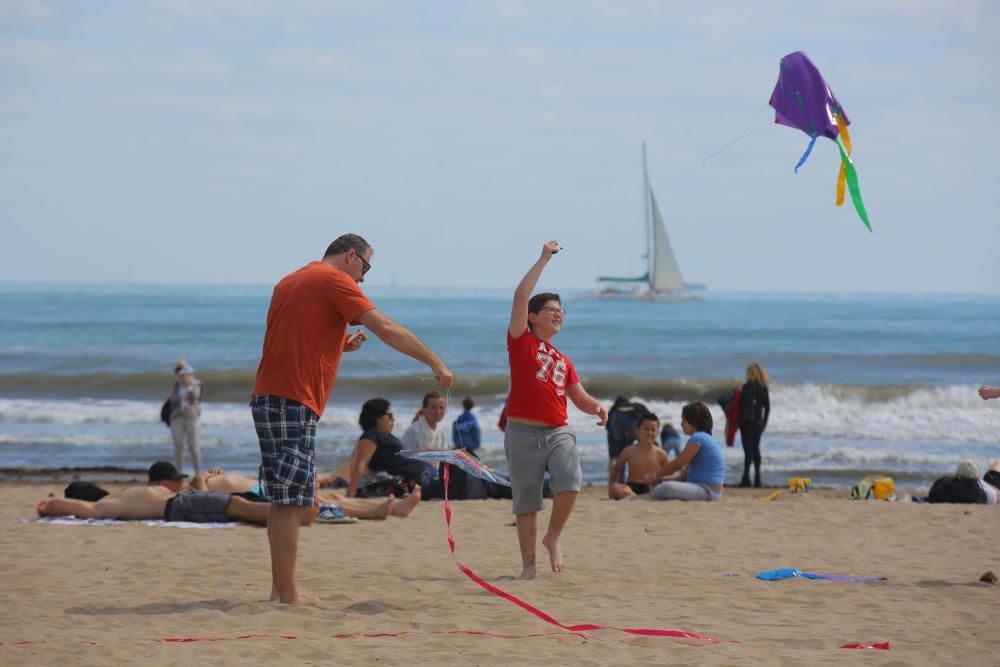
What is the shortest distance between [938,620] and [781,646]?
0.98 metres

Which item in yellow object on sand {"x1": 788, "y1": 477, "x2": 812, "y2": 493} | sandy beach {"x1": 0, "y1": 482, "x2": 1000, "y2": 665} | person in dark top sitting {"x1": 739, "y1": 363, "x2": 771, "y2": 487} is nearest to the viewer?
sandy beach {"x1": 0, "y1": 482, "x2": 1000, "y2": 665}

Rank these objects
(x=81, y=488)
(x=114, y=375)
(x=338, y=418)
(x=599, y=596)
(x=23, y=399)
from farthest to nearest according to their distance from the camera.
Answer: (x=114, y=375) < (x=23, y=399) < (x=338, y=418) < (x=81, y=488) < (x=599, y=596)

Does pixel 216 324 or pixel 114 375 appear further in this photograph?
pixel 216 324

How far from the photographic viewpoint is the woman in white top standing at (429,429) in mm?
9398

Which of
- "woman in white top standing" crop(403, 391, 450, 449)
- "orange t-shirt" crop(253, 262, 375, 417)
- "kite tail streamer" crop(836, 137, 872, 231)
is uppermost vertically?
"kite tail streamer" crop(836, 137, 872, 231)

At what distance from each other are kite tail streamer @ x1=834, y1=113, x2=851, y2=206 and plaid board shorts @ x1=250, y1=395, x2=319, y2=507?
10.5 ft

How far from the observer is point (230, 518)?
7.98m

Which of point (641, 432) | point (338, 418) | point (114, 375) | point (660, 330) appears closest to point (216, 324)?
point (660, 330)

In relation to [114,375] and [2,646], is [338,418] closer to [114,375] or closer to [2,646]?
[114,375]

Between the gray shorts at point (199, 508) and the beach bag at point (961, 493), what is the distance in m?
6.00

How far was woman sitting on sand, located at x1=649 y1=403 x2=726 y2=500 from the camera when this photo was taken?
940 cm

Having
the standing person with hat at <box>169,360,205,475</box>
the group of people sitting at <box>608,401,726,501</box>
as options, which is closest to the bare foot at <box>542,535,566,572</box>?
the group of people sitting at <box>608,401,726,501</box>

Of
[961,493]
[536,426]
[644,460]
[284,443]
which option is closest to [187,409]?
[644,460]

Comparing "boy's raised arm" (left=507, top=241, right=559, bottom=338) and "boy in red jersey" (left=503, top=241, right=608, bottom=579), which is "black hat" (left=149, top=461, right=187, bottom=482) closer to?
"boy in red jersey" (left=503, top=241, right=608, bottom=579)
